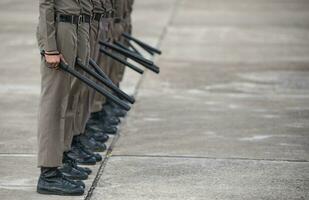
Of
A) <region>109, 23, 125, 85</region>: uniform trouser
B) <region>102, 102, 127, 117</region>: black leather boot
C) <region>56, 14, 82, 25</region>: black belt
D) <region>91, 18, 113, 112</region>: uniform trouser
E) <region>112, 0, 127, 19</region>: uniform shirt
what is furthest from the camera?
<region>102, 102, 127, 117</region>: black leather boot

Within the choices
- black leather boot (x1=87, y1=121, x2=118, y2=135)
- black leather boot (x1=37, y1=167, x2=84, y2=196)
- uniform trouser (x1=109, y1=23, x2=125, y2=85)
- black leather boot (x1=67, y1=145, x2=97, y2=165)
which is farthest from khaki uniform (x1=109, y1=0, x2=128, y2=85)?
black leather boot (x1=37, y1=167, x2=84, y2=196)

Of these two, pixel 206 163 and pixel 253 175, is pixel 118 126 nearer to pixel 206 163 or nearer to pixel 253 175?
pixel 206 163

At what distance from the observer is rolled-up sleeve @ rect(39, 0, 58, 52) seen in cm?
612

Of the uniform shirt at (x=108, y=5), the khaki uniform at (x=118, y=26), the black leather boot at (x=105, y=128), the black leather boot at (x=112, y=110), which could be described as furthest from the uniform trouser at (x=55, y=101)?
the black leather boot at (x=112, y=110)

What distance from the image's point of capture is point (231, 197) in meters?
6.30

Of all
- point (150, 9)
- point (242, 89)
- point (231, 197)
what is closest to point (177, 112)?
point (242, 89)

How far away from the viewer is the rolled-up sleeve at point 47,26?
6.12 m

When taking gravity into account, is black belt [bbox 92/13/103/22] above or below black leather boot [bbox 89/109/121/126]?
above

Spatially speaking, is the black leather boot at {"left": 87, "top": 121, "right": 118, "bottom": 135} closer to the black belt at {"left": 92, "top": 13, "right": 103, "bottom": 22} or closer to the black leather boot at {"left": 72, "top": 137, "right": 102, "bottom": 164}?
the black leather boot at {"left": 72, "top": 137, "right": 102, "bottom": 164}

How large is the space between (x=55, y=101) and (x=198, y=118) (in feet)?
11.3

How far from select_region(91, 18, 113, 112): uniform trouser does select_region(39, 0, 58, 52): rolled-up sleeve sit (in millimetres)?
1698

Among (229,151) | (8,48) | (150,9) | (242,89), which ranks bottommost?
(150,9)

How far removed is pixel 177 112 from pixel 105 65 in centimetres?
137

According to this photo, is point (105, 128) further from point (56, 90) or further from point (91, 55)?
point (56, 90)
